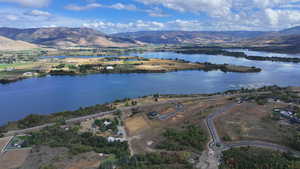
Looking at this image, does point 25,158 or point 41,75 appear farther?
point 41,75

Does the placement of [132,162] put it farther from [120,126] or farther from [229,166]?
[120,126]

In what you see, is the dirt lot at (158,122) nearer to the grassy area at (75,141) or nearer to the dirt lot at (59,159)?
the grassy area at (75,141)

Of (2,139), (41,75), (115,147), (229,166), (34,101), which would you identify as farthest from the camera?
(41,75)

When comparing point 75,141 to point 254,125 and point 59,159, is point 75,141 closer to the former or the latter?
point 59,159

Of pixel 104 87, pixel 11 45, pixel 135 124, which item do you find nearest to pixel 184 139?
pixel 135 124

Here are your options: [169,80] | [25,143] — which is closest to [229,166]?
[25,143]

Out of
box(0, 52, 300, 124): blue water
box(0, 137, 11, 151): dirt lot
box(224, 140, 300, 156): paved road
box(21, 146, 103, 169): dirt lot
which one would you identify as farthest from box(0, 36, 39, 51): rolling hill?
box(224, 140, 300, 156): paved road

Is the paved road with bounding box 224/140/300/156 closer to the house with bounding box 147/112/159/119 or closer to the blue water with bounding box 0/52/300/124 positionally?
the house with bounding box 147/112/159/119

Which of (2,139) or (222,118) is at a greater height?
(222,118)
